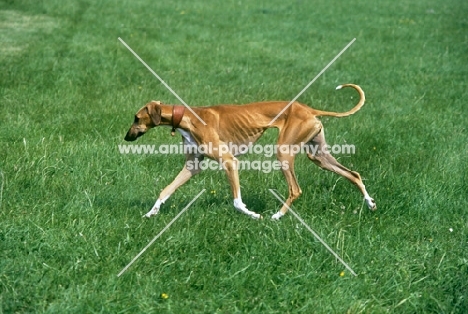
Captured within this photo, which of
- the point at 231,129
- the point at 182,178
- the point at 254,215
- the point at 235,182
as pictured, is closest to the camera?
the point at 254,215

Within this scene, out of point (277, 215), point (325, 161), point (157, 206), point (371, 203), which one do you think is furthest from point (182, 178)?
point (371, 203)

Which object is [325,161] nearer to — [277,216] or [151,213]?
[277,216]

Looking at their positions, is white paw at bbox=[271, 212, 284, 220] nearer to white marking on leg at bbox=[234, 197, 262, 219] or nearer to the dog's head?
white marking on leg at bbox=[234, 197, 262, 219]

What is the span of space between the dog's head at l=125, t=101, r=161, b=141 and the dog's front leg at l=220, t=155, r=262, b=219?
705mm

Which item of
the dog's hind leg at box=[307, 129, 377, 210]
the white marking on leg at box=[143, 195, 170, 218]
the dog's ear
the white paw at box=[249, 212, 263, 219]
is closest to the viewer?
the white paw at box=[249, 212, 263, 219]

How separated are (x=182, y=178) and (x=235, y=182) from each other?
0.54m

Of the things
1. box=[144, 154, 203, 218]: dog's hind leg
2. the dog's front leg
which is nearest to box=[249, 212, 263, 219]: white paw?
the dog's front leg

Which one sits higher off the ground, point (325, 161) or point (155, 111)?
point (155, 111)

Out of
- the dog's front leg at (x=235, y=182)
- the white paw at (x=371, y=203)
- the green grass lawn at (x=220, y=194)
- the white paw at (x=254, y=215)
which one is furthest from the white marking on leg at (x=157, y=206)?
the white paw at (x=371, y=203)

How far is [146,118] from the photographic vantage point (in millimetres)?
6438

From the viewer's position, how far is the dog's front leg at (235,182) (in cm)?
618

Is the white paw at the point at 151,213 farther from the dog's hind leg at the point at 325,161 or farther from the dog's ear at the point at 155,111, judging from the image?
the dog's hind leg at the point at 325,161

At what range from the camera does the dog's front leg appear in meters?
6.18

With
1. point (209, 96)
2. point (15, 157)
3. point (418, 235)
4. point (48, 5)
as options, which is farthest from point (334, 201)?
point (48, 5)
